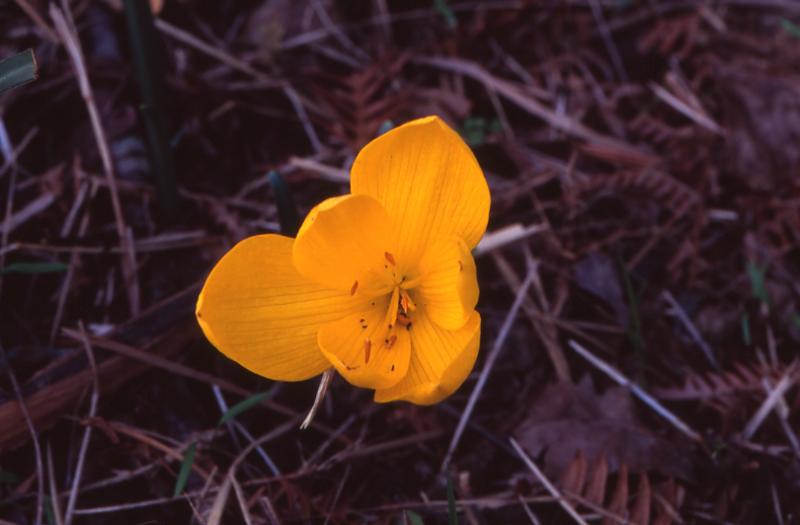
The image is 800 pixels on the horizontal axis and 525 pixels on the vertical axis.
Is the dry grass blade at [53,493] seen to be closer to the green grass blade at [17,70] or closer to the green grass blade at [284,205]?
the green grass blade at [284,205]

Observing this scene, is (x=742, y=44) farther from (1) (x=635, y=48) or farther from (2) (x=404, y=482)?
(2) (x=404, y=482)

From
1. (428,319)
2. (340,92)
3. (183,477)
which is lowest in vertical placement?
(183,477)

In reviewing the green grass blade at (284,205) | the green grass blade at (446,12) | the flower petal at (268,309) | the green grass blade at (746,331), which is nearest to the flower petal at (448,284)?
the flower petal at (268,309)

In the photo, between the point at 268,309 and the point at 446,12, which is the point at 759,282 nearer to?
the point at 446,12

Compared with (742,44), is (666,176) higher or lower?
lower

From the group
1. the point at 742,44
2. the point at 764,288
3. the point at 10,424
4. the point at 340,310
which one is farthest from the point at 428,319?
the point at 742,44

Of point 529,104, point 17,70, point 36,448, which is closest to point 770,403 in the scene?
point 529,104

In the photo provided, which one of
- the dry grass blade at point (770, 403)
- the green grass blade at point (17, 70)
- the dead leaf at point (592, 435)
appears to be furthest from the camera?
the dry grass blade at point (770, 403)
